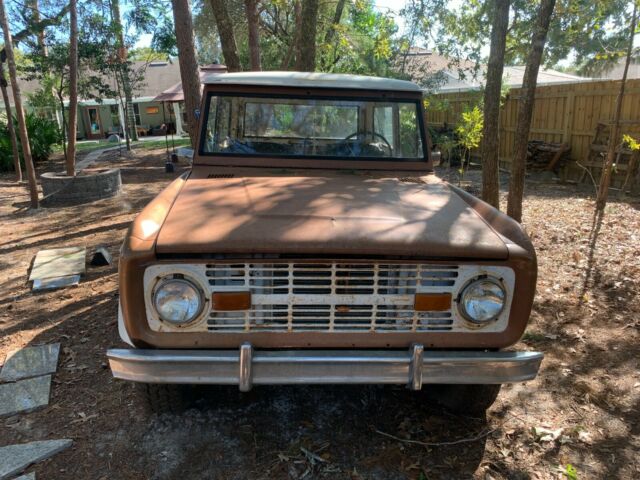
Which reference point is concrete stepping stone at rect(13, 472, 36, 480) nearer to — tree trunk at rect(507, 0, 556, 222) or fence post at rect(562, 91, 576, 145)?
tree trunk at rect(507, 0, 556, 222)

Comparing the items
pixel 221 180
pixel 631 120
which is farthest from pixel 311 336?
pixel 631 120

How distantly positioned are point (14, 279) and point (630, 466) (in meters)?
5.55

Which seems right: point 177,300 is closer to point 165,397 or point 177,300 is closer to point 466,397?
point 165,397

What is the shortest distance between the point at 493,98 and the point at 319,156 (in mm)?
3052

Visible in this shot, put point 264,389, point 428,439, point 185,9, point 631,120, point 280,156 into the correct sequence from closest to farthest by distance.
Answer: point 428,439 < point 264,389 < point 280,156 < point 185,9 < point 631,120

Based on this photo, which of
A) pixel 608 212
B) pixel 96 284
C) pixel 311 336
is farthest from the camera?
pixel 608 212

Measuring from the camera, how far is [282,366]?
221cm

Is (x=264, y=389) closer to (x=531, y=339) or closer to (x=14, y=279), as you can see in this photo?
(x=531, y=339)

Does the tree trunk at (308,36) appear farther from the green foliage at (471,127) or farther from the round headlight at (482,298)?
the round headlight at (482,298)

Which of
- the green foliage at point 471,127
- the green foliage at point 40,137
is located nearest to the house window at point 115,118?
the green foliage at point 40,137

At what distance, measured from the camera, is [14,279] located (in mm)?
5211

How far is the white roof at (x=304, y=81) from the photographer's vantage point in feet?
11.6

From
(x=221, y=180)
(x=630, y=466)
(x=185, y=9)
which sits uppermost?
(x=185, y=9)

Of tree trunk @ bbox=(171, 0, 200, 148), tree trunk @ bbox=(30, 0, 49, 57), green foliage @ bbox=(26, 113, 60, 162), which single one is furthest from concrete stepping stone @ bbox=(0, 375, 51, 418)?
green foliage @ bbox=(26, 113, 60, 162)
